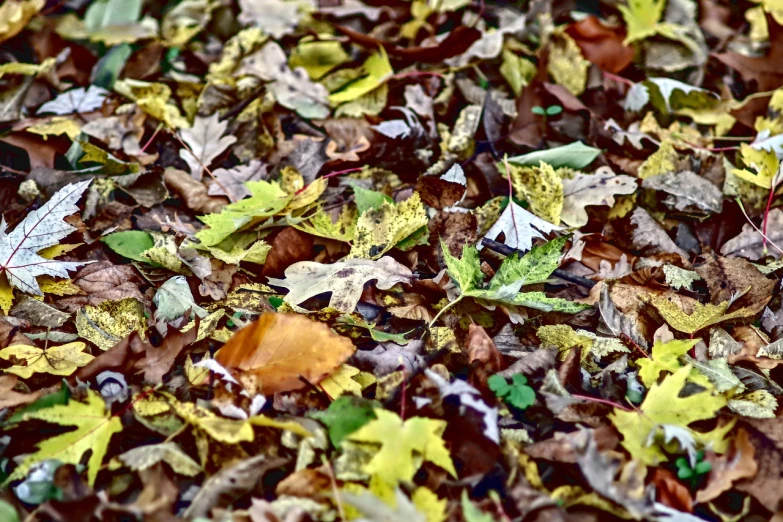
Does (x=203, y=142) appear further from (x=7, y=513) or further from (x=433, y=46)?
(x=7, y=513)

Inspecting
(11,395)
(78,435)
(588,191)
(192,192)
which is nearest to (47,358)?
(11,395)

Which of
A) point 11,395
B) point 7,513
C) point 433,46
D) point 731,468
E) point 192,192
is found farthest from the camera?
point 433,46

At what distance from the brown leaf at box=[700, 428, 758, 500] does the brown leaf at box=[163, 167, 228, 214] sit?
4.84 ft

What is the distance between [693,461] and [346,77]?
1705 mm

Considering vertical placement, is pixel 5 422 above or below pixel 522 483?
above

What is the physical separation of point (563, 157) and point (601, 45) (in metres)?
0.65

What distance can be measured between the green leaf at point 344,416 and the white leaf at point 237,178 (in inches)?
33.4

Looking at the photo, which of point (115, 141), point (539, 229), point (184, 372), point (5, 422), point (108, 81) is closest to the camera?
point (5, 422)

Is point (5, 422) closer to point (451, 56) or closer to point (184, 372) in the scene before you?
point (184, 372)

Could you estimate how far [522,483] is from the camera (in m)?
1.33

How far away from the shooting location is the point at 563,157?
6.81 ft

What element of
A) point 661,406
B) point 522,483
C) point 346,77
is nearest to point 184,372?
point 522,483

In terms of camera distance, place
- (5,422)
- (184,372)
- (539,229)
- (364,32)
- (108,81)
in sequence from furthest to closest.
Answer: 1. (364,32)
2. (108,81)
3. (539,229)
4. (184,372)
5. (5,422)

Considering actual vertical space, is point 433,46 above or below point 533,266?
above
